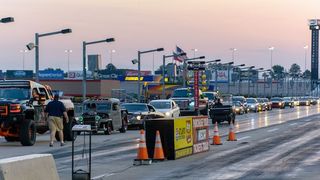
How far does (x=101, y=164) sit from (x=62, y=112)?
672 cm

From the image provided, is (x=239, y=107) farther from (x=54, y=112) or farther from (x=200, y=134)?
(x=200, y=134)

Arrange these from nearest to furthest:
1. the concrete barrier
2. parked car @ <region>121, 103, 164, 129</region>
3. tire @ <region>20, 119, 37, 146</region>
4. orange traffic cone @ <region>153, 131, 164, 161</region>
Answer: the concrete barrier → orange traffic cone @ <region>153, 131, 164, 161</region> → tire @ <region>20, 119, 37, 146</region> → parked car @ <region>121, 103, 164, 129</region>

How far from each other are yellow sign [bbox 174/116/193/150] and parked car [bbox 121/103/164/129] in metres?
15.7

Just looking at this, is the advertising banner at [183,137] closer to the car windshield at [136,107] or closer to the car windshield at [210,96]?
the car windshield at [136,107]

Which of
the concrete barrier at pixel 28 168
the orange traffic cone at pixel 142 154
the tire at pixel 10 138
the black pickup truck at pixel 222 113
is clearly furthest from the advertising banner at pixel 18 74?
the concrete barrier at pixel 28 168

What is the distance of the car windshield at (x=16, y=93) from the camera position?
83.0 ft

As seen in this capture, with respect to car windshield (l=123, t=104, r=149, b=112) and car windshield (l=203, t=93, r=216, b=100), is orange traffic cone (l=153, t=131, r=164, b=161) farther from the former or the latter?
car windshield (l=203, t=93, r=216, b=100)

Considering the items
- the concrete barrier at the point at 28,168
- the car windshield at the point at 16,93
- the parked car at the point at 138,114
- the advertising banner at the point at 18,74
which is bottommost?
the parked car at the point at 138,114

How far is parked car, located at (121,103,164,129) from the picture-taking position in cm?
3650

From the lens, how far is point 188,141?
2045 centimetres

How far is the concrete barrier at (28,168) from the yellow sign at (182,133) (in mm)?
9403

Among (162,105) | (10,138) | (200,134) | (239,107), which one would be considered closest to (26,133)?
(10,138)

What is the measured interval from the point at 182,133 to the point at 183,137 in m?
0.15

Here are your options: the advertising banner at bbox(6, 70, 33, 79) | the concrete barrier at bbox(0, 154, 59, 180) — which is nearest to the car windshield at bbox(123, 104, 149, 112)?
the concrete barrier at bbox(0, 154, 59, 180)
